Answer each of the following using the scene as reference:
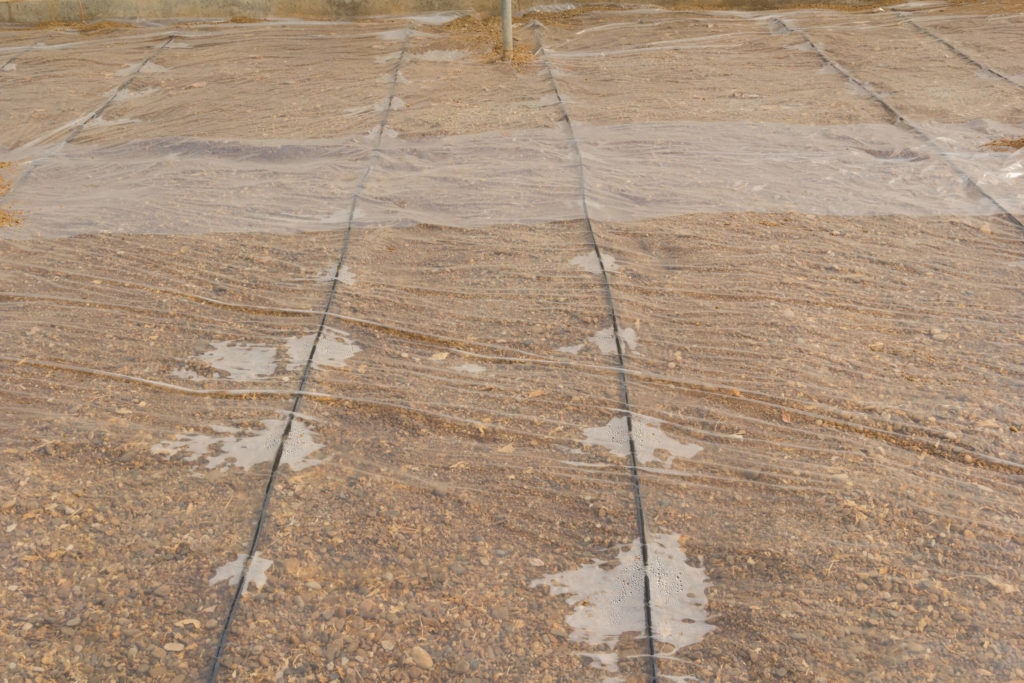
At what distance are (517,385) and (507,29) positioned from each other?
453cm

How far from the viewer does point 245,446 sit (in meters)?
2.99

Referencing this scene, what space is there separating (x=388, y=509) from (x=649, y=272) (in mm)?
1899

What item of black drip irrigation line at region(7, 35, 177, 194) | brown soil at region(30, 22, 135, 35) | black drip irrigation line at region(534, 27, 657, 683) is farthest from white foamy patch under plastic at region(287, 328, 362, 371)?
brown soil at region(30, 22, 135, 35)

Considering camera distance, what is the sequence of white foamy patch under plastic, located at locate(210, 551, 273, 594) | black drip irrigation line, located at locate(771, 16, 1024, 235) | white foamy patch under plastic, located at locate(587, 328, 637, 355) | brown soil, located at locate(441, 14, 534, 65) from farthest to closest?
brown soil, located at locate(441, 14, 534, 65), black drip irrigation line, located at locate(771, 16, 1024, 235), white foamy patch under plastic, located at locate(587, 328, 637, 355), white foamy patch under plastic, located at locate(210, 551, 273, 594)

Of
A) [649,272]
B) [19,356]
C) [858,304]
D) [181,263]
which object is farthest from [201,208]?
[858,304]

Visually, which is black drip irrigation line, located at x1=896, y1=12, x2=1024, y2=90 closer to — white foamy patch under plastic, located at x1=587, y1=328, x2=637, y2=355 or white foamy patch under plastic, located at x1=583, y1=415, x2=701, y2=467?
white foamy patch under plastic, located at x1=587, y1=328, x2=637, y2=355

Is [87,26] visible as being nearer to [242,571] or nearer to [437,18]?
[437,18]

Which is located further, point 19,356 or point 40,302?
point 40,302

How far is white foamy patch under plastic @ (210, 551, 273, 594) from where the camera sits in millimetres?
2471

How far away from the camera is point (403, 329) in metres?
3.65

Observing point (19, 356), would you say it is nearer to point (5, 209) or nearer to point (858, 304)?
point (5, 209)

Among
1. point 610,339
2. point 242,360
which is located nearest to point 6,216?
point 242,360

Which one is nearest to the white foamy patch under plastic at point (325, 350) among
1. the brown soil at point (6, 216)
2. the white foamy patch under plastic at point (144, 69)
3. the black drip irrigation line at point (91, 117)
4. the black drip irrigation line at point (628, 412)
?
the black drip irrigation line at point (628, 412)

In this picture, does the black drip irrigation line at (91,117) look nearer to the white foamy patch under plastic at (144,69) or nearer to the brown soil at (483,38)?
the white foamy patch under plastic at (144,69)
